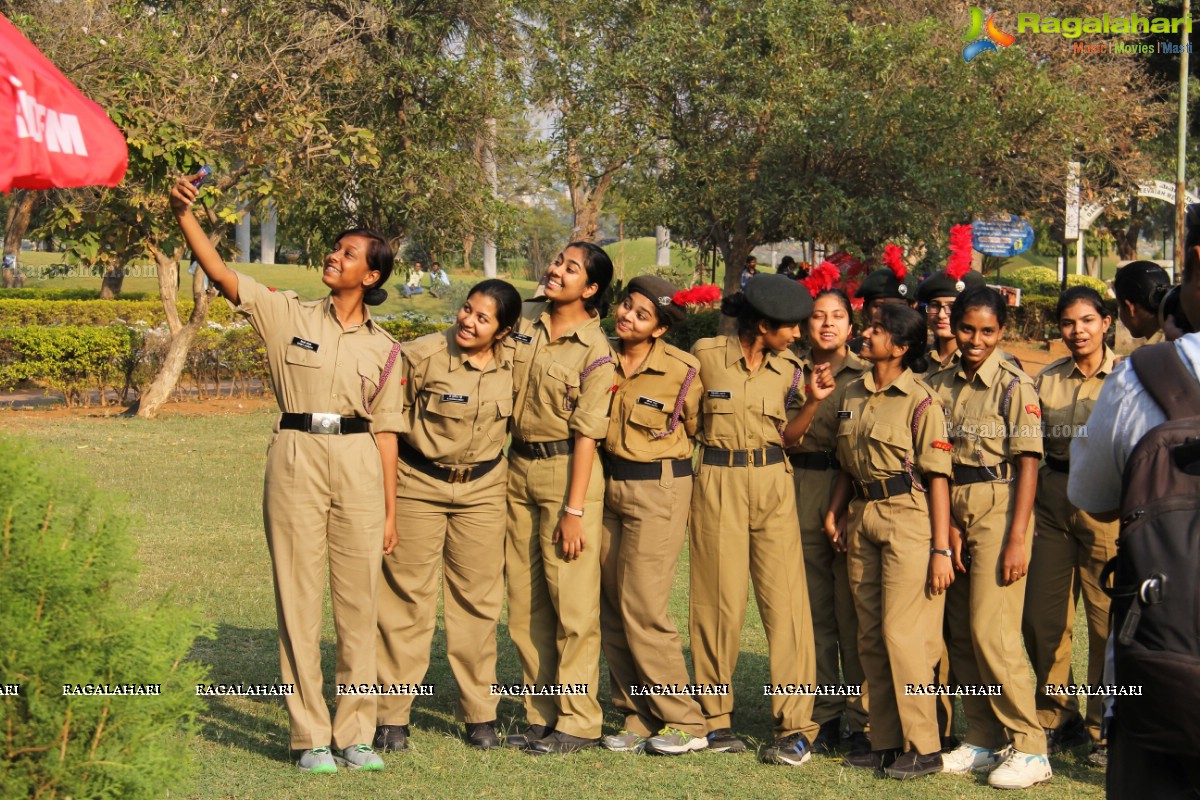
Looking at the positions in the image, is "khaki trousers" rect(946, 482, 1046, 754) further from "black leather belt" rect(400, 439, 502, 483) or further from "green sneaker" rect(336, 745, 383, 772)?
"green sneaker" rect(336, 745, 383, 772)

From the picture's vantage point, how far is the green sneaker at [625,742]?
5359mm

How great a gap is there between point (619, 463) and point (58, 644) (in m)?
2.59

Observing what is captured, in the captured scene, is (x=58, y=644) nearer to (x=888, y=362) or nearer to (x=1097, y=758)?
(x=888, y=362)

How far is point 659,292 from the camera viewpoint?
17.7ft

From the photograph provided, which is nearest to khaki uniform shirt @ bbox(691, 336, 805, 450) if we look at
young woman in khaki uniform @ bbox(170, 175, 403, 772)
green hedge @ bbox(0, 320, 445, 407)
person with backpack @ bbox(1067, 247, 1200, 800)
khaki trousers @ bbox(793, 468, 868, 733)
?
khaki trousers @ bbox(793, 468, 868, 733)

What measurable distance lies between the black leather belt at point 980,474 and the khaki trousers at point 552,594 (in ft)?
4.83

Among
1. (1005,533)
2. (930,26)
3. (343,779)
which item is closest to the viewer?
(343,779)

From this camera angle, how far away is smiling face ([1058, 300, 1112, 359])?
17.8 feet

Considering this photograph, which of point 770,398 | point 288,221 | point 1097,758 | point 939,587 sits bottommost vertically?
point 1097,758

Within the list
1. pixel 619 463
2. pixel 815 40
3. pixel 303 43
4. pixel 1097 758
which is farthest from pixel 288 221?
pixel 1097 758

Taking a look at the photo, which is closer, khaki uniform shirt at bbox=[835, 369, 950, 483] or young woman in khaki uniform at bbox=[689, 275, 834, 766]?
khaki uniform shirt at bbox=[835, 369, 950, 483]

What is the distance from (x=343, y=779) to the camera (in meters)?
4.86

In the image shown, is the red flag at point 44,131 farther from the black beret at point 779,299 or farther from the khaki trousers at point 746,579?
the khaki trousers at point 746,579

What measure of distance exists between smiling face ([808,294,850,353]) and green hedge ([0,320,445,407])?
1257 centimetres
